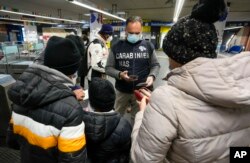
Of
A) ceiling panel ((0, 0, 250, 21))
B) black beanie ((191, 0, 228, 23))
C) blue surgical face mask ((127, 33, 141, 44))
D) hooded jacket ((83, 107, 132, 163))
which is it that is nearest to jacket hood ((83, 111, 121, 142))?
hooded jacket ((83, 107, 132, 163))

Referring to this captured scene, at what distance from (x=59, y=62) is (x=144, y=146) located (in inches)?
26.1

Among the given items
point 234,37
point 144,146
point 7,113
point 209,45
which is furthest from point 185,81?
point 234,37

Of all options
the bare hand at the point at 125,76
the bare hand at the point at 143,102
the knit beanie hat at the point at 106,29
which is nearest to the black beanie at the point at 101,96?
the bare hand at the point at 143,102

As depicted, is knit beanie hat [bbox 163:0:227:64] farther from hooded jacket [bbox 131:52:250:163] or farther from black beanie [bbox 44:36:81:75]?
black beanie [bbox 44:36:81:75]

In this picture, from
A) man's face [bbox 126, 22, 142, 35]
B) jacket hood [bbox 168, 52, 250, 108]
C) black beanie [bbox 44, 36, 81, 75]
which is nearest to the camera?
jacket hood [bbox 168, 52, 250, 108]

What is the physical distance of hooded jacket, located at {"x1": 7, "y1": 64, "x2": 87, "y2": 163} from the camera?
93cm

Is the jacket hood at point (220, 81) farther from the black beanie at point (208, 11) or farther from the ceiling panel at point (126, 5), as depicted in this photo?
the ceiling panel at point (126, 5)

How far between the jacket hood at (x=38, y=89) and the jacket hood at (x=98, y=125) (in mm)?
250

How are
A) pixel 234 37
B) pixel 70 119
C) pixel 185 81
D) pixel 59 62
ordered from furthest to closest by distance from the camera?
pixel 234 37
pixel 59 62
pixel 70 119
pixel 185 81

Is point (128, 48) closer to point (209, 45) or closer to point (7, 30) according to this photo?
point (209, 45)

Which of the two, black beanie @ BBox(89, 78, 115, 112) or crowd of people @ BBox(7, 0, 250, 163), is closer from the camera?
crowd of people @ BBox(7, 0, 250, 163)

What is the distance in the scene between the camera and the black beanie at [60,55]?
1.04 metres

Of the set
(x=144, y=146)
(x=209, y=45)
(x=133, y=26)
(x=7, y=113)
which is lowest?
(x=7, y=113)

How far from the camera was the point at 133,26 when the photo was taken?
2.16m
